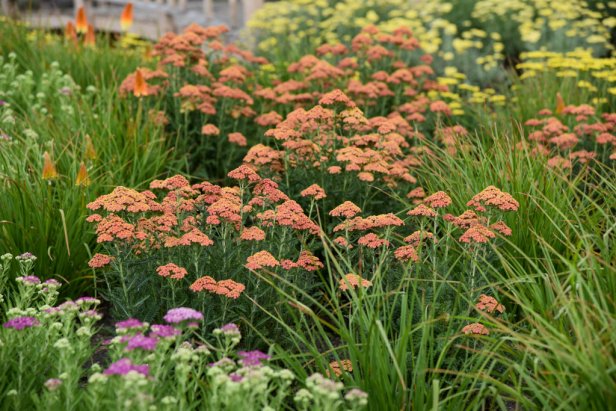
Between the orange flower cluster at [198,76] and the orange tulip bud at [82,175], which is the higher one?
the orange flower cluster at [198,76]

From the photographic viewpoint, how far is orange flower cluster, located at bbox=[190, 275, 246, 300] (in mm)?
3902

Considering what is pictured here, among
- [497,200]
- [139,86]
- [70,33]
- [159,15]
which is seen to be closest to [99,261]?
[497,200]

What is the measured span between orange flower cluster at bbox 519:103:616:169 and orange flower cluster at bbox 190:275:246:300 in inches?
87.9

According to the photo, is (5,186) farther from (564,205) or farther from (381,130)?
(564,205)

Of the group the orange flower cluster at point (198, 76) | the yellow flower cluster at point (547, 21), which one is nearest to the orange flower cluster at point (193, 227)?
the orange flower cluster at point (198, 76)

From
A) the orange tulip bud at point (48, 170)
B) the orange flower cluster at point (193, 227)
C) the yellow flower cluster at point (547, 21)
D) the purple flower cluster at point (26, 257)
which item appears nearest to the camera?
the orange flower cluster at point (193, 227)

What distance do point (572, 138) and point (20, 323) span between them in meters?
3.97

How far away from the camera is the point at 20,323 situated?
3344 millimetres

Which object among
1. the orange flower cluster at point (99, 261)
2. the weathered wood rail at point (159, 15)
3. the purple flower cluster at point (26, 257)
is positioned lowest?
the weathered wood rail at point (159, 15)

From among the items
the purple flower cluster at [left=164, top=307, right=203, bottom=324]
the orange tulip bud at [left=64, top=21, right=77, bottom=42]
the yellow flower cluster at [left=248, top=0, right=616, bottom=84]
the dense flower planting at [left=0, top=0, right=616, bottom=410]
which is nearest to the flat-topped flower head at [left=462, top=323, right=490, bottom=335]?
the dense flower planting at [left=0, top=0, right=616, bottom=410]

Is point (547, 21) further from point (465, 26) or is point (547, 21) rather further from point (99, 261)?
point (99, 261)

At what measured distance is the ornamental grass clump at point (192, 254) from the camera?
4117mm

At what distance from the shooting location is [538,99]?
24.4 ft

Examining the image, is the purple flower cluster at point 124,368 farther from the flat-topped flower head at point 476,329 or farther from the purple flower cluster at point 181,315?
the flat-topped flower head at point 476,329
